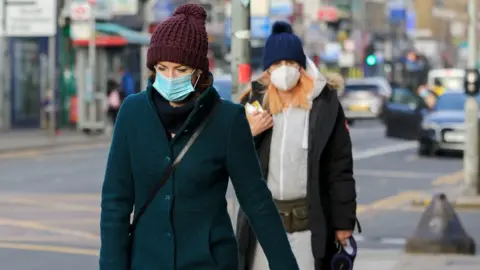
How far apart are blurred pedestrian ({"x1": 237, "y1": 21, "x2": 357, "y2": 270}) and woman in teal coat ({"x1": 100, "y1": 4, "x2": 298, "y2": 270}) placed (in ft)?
6.59

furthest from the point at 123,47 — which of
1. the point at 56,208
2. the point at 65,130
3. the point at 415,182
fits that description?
the point at 56,208

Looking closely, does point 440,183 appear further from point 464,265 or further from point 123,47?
point 123,47

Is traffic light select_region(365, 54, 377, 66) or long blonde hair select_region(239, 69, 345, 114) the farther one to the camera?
traffic light select_region(365, 54, 377, 66)

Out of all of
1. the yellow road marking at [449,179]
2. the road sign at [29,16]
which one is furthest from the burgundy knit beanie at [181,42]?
the road sign at [29,16]

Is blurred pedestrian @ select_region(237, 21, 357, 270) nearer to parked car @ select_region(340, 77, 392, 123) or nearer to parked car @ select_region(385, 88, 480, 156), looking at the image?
parked car @ select_region(385, 88, 480, 156)

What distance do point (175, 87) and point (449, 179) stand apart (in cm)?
2066

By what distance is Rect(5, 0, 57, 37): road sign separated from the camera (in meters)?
36.5

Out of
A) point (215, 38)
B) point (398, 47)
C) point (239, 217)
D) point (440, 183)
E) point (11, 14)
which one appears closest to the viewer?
point (239, 217)

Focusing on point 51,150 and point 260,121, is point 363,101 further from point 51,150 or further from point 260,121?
point 260,121

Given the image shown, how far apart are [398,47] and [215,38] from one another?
4293cm

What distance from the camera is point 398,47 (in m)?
108

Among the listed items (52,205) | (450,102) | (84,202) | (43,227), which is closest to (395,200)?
(84,202)

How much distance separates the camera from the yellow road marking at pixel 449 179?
24.2m

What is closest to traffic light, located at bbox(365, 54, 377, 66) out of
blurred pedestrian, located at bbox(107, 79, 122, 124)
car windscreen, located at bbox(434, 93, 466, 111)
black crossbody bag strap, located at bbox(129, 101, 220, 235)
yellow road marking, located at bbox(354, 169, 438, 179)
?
blurred pedestrian, located at bbox(107, 79, 122, 124)
